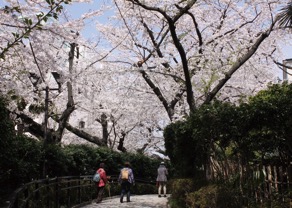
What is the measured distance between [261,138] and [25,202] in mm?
4125

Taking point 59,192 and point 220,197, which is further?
point 59,192

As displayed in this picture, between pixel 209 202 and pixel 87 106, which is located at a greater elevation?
pixel 87 106

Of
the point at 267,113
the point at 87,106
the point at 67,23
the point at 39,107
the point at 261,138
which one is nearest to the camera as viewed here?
the point at 267,113

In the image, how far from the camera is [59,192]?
10586 millimetres

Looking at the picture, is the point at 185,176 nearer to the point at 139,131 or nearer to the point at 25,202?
the point at 25,202

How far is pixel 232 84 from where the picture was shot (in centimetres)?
1892

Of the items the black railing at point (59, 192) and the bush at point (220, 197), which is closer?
the black railing at point (59, 192)

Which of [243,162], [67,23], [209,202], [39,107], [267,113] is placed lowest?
[209,202]

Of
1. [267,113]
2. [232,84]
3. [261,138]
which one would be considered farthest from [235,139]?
[232,84]

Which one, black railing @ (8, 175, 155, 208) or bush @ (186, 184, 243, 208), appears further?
bush @ (186, 184, 243, 208)

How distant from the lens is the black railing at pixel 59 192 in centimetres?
595

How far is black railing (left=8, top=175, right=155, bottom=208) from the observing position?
595cm

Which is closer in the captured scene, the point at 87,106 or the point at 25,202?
the point at 25,202

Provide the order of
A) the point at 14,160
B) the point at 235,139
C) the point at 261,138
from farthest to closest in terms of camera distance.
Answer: the point at 14,160
the point at 235,139
the point at 261,138
